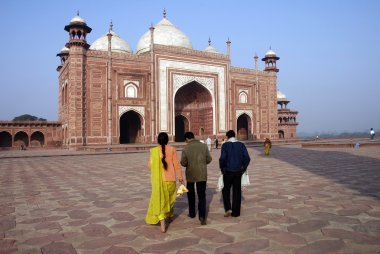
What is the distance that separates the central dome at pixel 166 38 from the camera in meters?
30.9

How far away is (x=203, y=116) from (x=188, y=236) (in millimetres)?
27771

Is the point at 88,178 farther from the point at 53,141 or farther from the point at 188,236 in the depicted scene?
the point at 53,141

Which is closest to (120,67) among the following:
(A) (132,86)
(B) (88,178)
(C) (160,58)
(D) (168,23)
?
(A) (132,86)

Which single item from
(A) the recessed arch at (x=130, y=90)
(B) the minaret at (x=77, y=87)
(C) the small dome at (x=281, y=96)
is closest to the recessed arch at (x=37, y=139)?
(B) the minaret at (x=77, y=87)

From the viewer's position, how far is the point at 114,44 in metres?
31.6

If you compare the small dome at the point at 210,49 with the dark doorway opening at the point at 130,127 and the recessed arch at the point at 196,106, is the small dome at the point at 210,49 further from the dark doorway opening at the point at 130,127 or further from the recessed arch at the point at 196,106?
the dark doorway opening at the point at 130,127

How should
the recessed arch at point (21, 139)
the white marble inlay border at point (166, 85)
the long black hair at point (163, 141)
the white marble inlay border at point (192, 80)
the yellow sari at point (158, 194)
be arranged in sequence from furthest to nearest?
the recessed arch at point (21, 139) < the white marble inlay border at point (192, 80) < the white marble inlay border at point (166, 85) < the long black hair at point (163, 141) < the yellow sari at point (158, 194)

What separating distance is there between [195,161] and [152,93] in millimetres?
22814

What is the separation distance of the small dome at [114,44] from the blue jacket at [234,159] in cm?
2873

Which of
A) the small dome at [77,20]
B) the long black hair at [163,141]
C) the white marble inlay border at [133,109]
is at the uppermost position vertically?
the small dome at [77,20]

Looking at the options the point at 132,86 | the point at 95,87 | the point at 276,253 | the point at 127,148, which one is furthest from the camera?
the point at 132,86

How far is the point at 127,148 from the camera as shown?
2098 cm

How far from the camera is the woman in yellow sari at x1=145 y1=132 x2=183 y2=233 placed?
3.66 meters

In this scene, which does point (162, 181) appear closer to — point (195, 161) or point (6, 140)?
point (195, 161)
